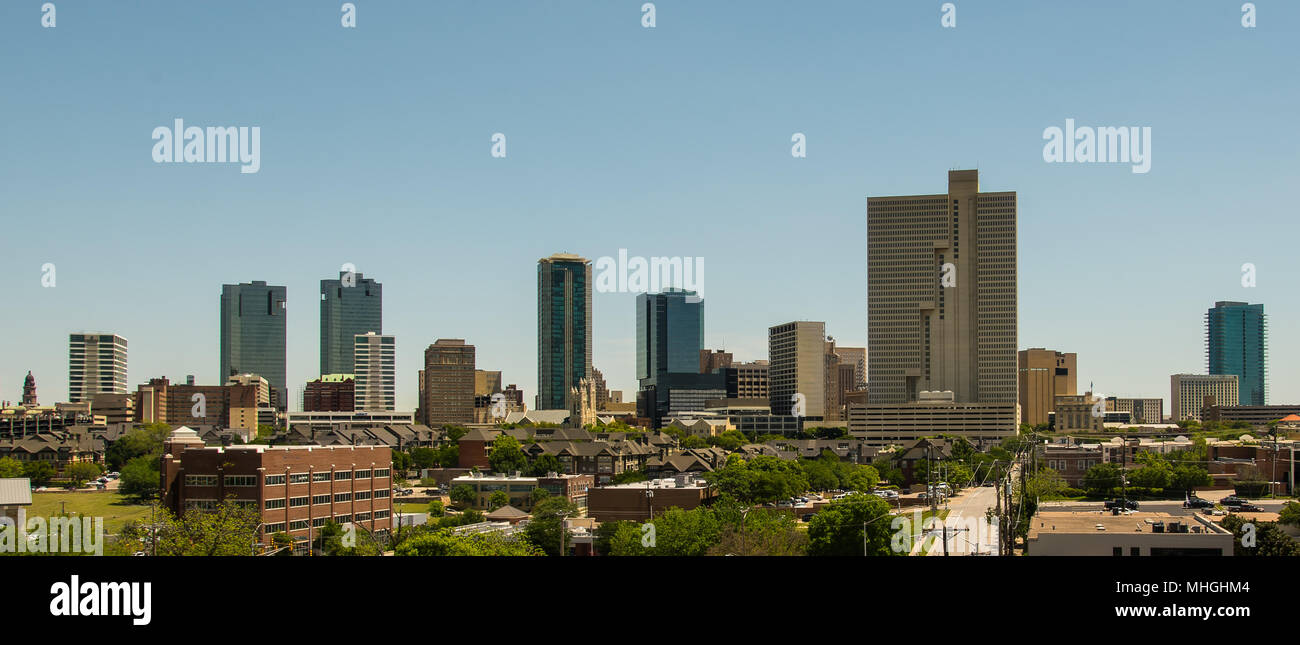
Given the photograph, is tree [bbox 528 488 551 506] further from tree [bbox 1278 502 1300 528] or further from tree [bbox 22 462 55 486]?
tree [bbox 22 462 55 486]

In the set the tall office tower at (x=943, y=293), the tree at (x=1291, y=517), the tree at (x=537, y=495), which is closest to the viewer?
the tree at (x=1291, y=517)

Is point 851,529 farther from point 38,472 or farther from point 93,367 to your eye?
point 93,367

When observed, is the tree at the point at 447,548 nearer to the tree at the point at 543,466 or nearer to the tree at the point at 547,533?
the tree at the point at 547,533

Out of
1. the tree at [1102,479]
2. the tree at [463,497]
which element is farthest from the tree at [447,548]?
the tree at [1102,479]

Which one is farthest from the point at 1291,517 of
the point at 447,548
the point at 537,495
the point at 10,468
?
the point at 10,468

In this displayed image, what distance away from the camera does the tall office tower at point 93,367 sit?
191625mm

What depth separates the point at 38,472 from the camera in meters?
103

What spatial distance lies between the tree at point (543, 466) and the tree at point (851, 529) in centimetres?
5228

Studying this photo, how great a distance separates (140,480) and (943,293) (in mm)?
117268

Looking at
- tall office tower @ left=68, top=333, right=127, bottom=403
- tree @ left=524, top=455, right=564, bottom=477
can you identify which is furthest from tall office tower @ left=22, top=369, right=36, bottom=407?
tree @ left=524, top=455, right=564, bottom=477

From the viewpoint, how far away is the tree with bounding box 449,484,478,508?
270 ft
